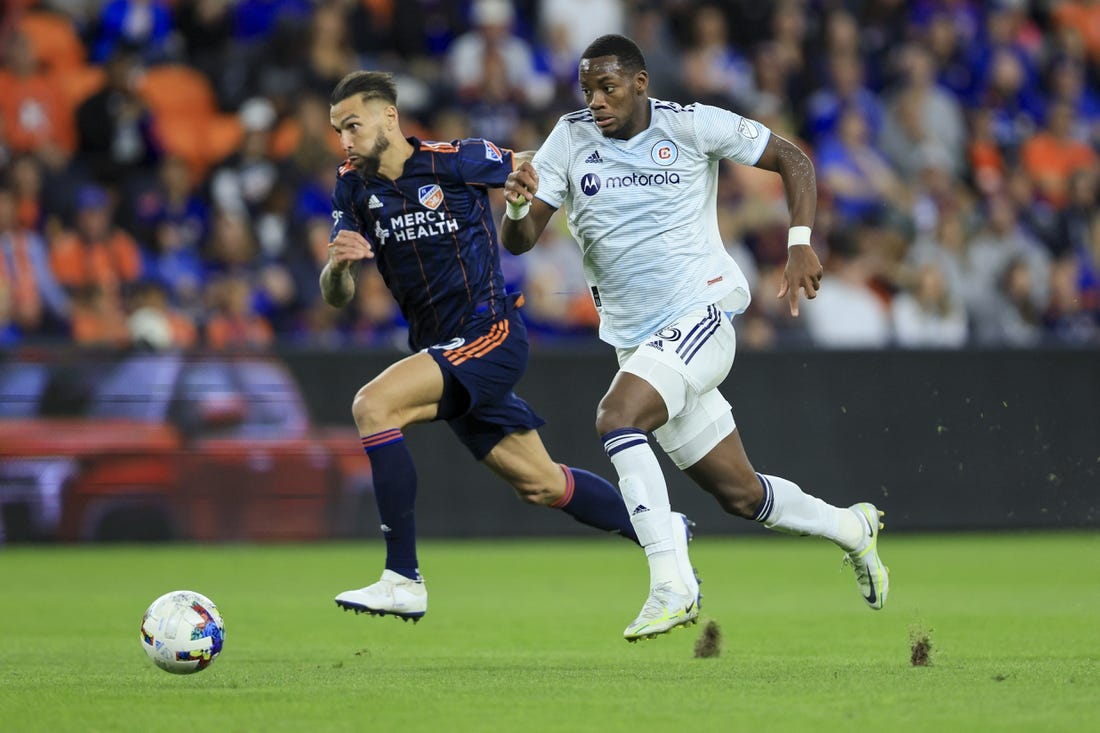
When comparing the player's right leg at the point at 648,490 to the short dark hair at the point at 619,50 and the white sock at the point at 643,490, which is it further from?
the short dark hair at the point at 619,50

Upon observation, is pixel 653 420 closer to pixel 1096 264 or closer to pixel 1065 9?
pixel 1096 264

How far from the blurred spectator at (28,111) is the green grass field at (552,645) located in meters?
3.89

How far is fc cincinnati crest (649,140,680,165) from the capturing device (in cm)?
759

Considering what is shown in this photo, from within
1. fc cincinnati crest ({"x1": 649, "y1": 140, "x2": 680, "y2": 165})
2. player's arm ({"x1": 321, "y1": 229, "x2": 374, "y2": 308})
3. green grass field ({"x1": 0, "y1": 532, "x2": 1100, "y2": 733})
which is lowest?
green grass field ({"x1": 0, "y1": 532, "x2": 1100, "y2": 733})

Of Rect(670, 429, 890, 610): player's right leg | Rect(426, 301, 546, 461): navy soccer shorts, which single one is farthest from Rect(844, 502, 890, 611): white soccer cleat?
Rect(426, 301, 546, 461): navy soccer shorts

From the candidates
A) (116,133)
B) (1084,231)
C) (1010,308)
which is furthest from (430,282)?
(1084,231)

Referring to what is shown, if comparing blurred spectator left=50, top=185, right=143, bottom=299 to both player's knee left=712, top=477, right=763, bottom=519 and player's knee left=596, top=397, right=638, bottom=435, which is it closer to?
player's knee left=712, top=477, right=763, bottom=519

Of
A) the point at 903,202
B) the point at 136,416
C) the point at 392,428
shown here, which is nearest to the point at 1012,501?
the point at 903,202

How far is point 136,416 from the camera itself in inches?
545

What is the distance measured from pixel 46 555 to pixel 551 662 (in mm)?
7267

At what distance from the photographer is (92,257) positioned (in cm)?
1453

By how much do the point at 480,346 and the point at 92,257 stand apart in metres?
7.53

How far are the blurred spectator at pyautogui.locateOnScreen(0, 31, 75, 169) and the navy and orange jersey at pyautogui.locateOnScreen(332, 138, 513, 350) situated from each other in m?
8.18

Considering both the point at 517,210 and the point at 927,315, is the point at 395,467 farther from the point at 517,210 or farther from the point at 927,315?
the point at 927,315
